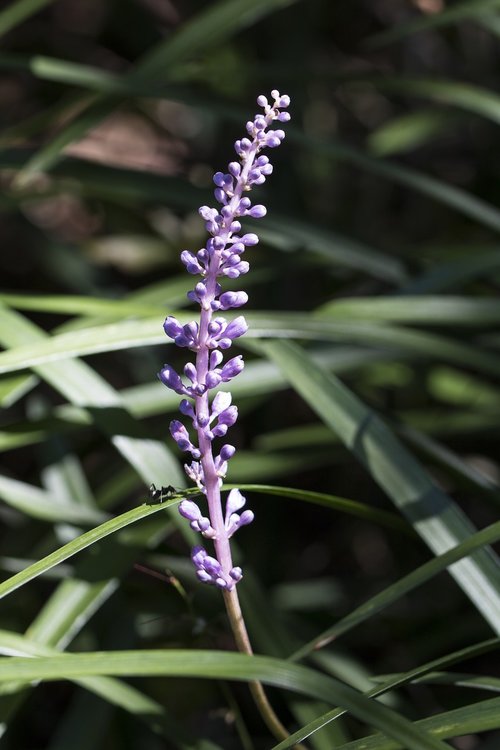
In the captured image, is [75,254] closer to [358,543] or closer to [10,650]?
[358,543]

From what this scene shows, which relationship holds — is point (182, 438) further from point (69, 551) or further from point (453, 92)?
point (453, 92)

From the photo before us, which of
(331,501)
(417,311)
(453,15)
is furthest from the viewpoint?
(453,15)

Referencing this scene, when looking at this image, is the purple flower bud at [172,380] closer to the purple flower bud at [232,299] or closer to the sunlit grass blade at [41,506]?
the purple flower bud at [232,299]

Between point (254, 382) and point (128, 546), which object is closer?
point (128, 546)

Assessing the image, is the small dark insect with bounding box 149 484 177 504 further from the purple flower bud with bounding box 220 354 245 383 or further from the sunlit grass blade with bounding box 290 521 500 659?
the sunlit grass blade with bounding box 290 521 500 659

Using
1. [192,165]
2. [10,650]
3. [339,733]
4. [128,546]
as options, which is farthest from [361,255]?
[192,165]

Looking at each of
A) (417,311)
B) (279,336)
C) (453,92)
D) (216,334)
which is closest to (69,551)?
(216,334)
